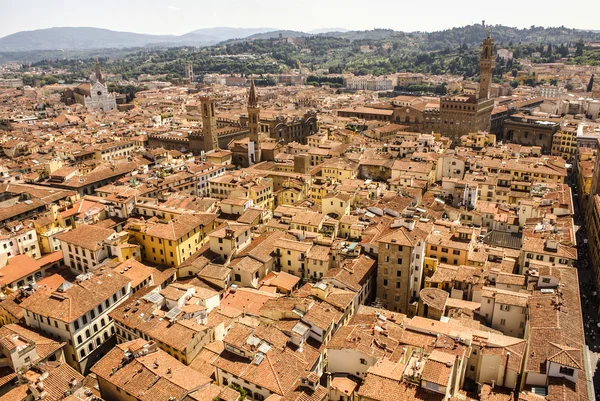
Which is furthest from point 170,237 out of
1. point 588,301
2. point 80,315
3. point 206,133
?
point 206,133

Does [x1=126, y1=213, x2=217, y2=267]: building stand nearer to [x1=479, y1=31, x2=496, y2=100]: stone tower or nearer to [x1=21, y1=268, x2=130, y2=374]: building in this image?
[x1=21, y1=268, x2=130, y2=374]: building

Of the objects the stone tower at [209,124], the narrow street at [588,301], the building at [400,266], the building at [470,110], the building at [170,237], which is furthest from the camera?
the building at [470,110]

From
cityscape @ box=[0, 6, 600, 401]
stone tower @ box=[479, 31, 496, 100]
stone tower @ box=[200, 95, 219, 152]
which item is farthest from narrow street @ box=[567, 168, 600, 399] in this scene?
stone tower @ box=[200, 95, 219, 152]

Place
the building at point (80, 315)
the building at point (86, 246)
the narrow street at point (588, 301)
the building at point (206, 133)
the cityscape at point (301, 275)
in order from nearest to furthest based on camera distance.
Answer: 1. the cityscape at point (301, 275)
2. the building at point (80, 315)
3. the narrow street at point (588, 301)
4. the building at point (86, 246)
5. the building at point (206, 133)

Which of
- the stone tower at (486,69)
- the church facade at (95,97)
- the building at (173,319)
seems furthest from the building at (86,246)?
the church facade at (95,97)

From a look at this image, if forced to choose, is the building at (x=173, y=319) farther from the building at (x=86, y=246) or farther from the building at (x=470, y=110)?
the building at (x=470, y=110)

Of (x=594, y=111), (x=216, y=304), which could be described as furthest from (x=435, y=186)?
(x=594, y=111)
